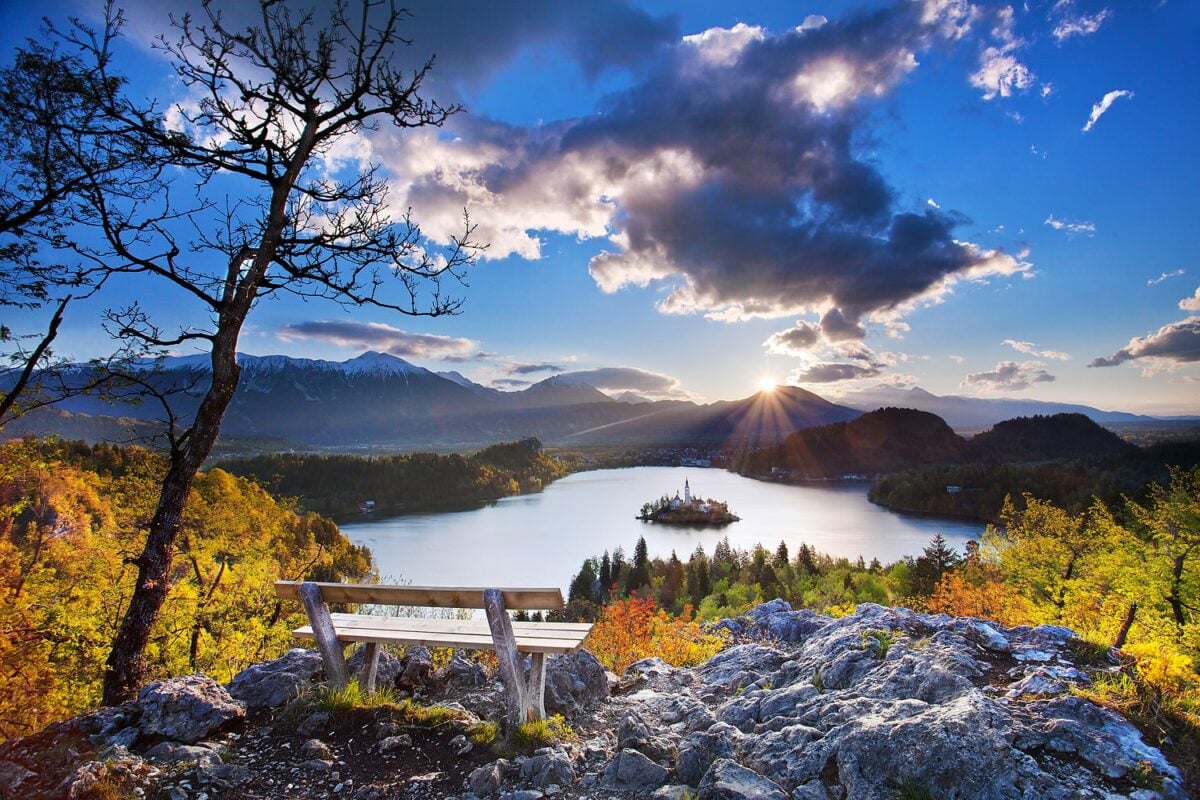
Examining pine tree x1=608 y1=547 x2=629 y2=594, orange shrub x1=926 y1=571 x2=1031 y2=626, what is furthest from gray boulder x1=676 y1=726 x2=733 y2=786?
pine tree x1=608 y1=547 x2=629 y2=594

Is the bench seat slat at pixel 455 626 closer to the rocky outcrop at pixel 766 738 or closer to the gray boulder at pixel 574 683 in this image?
the rocky outcrop at pixel 766 738

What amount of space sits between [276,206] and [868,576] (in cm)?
5332

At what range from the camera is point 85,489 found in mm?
19562

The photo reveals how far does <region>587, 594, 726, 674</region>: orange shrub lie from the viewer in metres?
8.69

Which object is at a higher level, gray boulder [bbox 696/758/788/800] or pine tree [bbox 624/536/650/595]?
gray boulder [bbox 696/758/788/800]

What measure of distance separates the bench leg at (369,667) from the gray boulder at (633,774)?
8.57ft

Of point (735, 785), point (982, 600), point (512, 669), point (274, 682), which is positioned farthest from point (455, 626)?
point (982, 600)

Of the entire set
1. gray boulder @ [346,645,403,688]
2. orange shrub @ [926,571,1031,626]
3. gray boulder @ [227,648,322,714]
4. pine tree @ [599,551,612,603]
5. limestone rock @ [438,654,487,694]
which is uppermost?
gray boulder @ [227,648,322,714]

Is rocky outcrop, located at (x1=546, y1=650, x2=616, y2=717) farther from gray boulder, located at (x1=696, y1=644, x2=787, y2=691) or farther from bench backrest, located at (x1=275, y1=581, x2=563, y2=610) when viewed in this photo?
bench backrest, located at (x1=275, y1=581, x2=563, y2=610)

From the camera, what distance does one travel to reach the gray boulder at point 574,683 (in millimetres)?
5465

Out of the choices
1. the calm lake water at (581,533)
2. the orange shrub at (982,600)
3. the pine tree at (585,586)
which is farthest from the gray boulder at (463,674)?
the pine tree at (585,586)

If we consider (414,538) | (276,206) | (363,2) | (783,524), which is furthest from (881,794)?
(783,524)

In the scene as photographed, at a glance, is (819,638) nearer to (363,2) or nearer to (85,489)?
(363,2)

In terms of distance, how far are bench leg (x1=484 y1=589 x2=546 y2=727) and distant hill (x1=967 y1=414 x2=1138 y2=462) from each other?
472 feet
